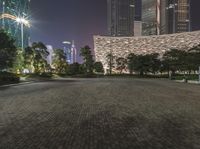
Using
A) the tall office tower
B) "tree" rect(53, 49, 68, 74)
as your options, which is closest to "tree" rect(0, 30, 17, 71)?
"tree" rect(53, 49, 68, 74)

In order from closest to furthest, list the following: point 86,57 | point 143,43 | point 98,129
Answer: point 98,129, point 86,57, point 143,43

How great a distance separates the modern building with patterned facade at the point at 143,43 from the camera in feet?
481

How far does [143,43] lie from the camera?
545 feet

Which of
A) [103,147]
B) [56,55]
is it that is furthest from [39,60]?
[103,147]

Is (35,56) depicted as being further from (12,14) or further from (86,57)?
(12,14)

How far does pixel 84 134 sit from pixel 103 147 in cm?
134

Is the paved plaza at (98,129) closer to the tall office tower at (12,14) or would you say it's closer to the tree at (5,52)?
the tree at (5,52)

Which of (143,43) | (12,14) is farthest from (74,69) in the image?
(143,43)

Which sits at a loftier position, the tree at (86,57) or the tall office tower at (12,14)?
the tall office tower at (12,14)

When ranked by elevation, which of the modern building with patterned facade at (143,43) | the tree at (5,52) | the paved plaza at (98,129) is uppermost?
the modern building with patterned facade at (143,43)

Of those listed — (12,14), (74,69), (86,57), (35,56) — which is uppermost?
(12,14)

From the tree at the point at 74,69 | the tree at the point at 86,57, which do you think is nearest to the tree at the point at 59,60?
the tree at the point at 74,69

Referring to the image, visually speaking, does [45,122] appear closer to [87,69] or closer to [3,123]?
[3,123]

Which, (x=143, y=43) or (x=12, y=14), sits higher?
(x=12, y=14)
